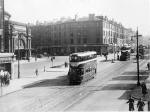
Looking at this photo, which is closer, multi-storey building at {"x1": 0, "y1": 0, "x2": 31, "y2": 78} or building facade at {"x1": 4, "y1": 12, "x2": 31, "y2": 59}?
multi-storey building at {"x1": 0, "y1": 0, "x2": 31, "y2": 78}

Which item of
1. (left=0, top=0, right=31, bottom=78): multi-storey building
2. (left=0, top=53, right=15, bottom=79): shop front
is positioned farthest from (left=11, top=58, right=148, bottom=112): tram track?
(left=0, top=0, right=31, bottom=78): multi-storey building

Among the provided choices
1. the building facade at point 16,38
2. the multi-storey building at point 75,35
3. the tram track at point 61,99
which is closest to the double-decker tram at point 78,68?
the tram track at point 61,99

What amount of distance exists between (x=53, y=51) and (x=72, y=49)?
430 inches

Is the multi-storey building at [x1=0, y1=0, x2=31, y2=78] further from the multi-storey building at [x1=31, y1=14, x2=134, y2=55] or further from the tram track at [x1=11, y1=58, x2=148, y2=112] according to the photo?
the multi-storey building at [x1=31, y1=14, x2=134, y2=55]

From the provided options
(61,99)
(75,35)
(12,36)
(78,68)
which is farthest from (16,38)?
(61,99)

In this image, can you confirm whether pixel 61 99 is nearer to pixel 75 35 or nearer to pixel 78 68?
pixel 78 68

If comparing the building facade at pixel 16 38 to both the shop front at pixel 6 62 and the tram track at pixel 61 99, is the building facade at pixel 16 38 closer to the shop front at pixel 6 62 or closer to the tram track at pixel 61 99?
the shop front at pixel 6 62

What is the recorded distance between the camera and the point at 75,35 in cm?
11294

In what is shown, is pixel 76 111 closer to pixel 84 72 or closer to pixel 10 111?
pixel 10 111

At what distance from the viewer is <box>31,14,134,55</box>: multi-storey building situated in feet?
357

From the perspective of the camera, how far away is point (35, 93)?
104 feet

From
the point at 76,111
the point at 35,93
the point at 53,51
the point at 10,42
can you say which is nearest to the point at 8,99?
the point at 35,93

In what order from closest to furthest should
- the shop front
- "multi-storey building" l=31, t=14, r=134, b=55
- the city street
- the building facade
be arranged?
the city street → the shop front → the building facade → "multi-storey building" l=31, t=14, r=134, b=55

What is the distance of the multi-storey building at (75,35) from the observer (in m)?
109
